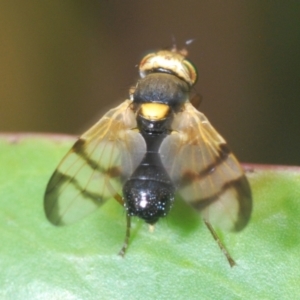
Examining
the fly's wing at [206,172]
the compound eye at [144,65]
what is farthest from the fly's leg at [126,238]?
the compound eye at [144,65]

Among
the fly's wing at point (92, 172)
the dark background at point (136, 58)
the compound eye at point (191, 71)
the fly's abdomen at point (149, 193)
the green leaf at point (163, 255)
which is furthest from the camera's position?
the dark background at point (136, 58)

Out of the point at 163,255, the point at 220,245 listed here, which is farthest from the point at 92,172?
the point at 220,245

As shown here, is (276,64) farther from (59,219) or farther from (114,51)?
(59,219)

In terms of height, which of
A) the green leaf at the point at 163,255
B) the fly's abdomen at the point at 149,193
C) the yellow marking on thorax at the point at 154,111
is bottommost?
the green leaf at the point at 163,255

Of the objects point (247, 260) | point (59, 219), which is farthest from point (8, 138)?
point (247, 260)

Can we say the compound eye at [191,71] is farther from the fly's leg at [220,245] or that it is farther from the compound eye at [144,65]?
the fly's leg at [220,245]

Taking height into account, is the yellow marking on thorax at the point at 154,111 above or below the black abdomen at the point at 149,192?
above

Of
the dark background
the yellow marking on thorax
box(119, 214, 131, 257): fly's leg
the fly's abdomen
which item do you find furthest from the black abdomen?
the dark background
